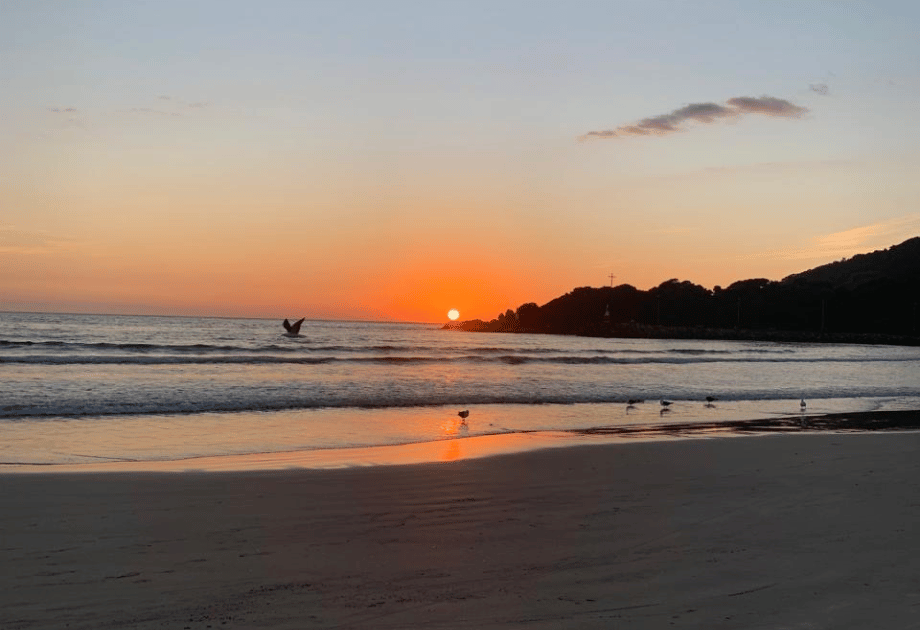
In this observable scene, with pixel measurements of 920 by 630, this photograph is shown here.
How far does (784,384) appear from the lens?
30.6m

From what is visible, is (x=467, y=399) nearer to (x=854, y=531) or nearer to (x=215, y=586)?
(x=854, y=531)

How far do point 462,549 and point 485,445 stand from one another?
7.27 m

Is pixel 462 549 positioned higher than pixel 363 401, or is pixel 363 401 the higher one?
pixel 462 549

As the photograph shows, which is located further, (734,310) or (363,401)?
(734,310)


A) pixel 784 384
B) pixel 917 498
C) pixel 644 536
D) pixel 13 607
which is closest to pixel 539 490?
pixel 644 536

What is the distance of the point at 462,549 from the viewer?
6.44m

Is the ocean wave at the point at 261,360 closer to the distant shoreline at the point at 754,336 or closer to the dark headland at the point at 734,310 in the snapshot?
the distant shoreline at the point at 754,336

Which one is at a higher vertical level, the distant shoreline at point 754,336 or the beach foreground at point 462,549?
the distant shoreline at point 754,336

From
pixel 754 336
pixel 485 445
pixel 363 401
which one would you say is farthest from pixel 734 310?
pixel 485 445

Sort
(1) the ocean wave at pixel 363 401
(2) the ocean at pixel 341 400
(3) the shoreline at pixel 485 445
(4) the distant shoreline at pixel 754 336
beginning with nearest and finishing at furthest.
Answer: (3) the shoreline at pixel 485 445
(2) the ocean at pixel 341 400
(1) the ocean wave at pixel 363 401
(4) the distant shoreline at pixel 754 336

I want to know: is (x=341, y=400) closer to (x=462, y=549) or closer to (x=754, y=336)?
(x=462, y=549)

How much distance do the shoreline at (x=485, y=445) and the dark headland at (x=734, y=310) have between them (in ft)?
268

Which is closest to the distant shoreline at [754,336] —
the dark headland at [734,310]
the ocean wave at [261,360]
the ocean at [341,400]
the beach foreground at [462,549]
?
the dark headland at [734,310]

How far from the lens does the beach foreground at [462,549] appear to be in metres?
5.02
